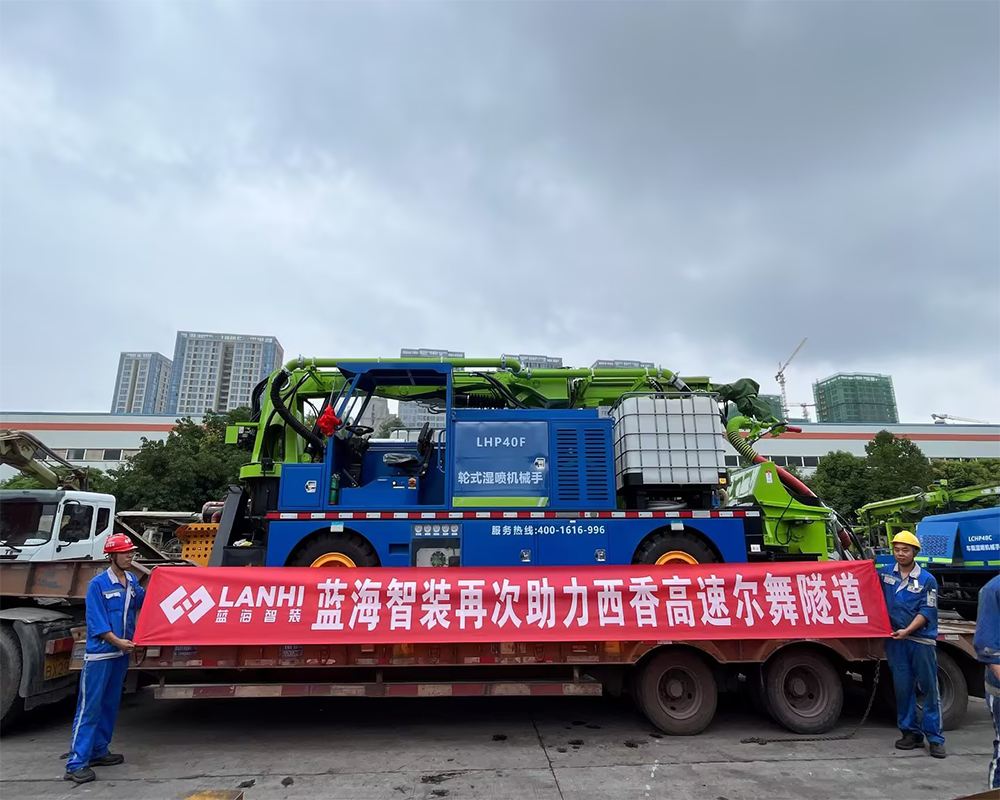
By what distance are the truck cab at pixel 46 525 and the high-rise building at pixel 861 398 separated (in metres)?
96.8

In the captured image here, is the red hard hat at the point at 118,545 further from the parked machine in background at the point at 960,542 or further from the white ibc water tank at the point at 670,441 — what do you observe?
the parked machine in background at the point at 960,542

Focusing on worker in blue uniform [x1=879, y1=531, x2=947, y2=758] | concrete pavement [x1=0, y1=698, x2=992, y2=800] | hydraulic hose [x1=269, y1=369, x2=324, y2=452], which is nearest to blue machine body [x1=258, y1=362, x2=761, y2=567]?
hydraulic hose [x1=269, y1=369, x2=324, y2=452]

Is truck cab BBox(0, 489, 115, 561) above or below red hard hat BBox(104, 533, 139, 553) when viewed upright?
above

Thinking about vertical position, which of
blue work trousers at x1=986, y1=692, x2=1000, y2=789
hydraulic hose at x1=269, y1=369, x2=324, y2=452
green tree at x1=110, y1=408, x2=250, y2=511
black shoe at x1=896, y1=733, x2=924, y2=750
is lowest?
black shoe at x1=896, y1=733, x2=924, y2=750

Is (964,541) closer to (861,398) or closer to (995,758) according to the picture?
(995,758)

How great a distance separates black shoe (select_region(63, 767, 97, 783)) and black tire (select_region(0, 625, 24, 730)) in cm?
157

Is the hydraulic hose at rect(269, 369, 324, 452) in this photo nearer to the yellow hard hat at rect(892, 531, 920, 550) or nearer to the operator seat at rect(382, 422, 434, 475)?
the operator seat at rect(382, 422, 434, 475)

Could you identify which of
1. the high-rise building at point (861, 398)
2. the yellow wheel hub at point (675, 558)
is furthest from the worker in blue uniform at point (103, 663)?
the high-rise building at point (861, 398)

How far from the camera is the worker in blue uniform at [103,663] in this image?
5.27 m

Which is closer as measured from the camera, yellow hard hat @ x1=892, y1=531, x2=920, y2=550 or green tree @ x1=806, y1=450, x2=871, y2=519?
yellow hard hat @ x1=892, y1=531, x2=920, y2=550

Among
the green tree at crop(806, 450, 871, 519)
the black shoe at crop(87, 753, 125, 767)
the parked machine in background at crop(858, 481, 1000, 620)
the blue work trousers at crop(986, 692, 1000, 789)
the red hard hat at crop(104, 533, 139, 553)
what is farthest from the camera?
the green tree at crop(806, 450, 871, 519)

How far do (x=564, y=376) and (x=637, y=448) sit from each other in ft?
6.12

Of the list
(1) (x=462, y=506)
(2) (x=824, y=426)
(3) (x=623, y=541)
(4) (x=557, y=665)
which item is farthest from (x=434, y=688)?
(2) (x=824, y=426)

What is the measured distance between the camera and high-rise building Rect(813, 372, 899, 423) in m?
86.7
